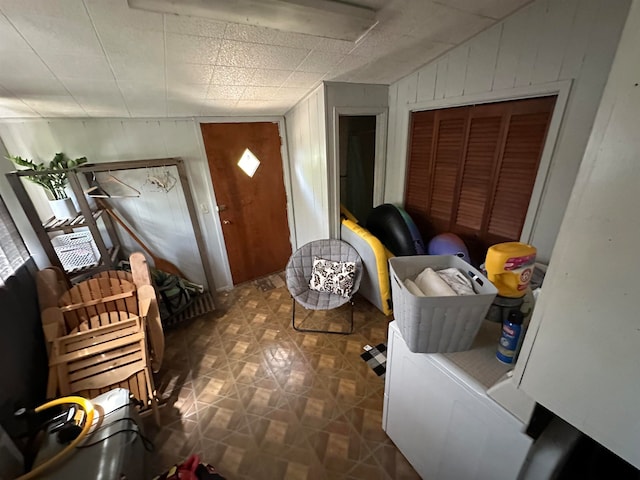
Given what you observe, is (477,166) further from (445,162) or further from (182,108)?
(182,108)

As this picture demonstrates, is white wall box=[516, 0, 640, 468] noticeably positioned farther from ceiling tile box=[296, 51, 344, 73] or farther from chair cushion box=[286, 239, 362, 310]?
chair cushion box=[286, 239, 362, 310]

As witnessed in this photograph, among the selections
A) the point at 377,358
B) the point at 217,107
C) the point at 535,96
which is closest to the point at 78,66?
the point at 217,107

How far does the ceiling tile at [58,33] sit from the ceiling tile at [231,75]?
54 centimetres

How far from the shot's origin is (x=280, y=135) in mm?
2828

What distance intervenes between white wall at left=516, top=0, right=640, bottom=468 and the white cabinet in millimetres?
278

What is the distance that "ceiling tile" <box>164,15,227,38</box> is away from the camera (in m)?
0.96

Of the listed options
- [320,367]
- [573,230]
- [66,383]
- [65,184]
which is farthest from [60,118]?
[573,230]

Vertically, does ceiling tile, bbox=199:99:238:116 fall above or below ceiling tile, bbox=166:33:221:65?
below

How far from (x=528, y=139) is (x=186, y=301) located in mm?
2928

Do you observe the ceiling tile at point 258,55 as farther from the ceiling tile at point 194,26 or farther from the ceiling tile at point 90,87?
the ceiling tile at point 90,87

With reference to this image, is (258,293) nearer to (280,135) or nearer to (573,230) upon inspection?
(280,135)

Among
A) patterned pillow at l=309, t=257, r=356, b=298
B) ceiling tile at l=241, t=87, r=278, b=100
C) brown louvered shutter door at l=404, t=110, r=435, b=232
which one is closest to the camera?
ceiling tile at l=241, t=87, r=278, b=100

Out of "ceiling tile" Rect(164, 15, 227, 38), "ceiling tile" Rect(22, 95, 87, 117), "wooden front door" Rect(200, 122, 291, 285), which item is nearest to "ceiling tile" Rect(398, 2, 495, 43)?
"ceiling tile" Rect(164, 15, 227, 38)

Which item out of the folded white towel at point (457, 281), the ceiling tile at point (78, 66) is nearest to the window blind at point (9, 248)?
the ceiling tile at point (78, 66)
